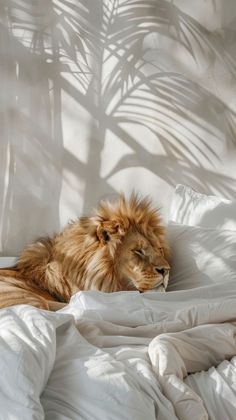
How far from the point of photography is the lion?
252cm

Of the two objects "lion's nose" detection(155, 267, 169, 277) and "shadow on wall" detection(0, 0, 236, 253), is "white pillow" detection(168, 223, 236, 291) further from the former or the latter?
"shadow on wall" detection(0, 0, 236, 253)

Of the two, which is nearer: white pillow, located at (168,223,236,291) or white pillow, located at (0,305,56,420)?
white pillow, located at (0,305,56,420)

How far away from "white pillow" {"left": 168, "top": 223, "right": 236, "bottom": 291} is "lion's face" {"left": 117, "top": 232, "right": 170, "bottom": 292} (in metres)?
0.11

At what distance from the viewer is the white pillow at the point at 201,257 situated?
254cm

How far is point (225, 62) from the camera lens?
9.74ft

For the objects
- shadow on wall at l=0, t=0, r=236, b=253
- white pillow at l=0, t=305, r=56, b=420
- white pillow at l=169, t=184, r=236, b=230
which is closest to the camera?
white pillow at l=0, t=305, r=56, b=420

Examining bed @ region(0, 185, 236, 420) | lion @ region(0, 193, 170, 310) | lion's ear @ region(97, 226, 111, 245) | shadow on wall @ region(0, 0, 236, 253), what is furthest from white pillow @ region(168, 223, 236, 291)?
shadow on wall @ region(0, 0, 236, 253)

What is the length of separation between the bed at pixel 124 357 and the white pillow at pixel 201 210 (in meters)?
0.43

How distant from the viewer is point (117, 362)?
5.08 ft

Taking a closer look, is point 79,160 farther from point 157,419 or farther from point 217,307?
point 157,419

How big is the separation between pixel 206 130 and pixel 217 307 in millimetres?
1203

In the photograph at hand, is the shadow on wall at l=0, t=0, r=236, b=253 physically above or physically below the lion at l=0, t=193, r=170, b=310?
above

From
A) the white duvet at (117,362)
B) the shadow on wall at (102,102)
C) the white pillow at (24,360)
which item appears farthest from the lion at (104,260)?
the white pillow at (24,360)

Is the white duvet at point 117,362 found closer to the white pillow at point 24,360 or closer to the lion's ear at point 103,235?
the white pillow at point 24,360
